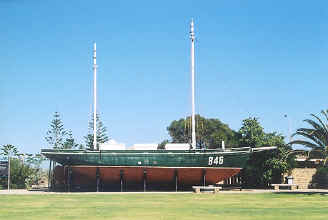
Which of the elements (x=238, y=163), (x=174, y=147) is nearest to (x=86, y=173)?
(x=174, y=147)

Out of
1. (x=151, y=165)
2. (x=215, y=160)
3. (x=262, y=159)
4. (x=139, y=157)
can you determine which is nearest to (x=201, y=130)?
(x=262, y=159)

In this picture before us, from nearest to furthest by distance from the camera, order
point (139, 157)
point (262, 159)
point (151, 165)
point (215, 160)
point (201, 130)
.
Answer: point (139, 157)
point (151, 165)
point (215, 160)
point (262, 159)
point (201, 130)

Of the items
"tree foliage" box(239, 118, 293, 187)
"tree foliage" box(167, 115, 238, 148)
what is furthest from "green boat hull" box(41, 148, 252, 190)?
"tree foliage" box(167, 115, 238, 148)

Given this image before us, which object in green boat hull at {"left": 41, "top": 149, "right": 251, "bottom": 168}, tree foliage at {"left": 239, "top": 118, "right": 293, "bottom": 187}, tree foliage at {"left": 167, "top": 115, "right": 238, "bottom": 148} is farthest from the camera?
tree foliage at {"left": 167, "top": 115, "right": 238, "bottom": 148}

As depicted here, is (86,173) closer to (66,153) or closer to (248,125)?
(66,153)

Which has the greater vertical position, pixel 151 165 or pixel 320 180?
pixel 151 165

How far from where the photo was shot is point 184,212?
19.6 m

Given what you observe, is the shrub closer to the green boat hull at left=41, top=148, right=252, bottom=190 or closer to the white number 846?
the green boat hull at left=41, top=148, right=252, bottom=190

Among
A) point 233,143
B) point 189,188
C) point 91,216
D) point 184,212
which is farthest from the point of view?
point 233,143

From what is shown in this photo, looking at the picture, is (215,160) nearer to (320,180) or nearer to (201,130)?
(320,180)

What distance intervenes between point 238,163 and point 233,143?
701 centimetres

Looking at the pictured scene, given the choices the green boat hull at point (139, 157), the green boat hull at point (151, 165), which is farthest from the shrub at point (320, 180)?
the green boat hull at point (139, 157)

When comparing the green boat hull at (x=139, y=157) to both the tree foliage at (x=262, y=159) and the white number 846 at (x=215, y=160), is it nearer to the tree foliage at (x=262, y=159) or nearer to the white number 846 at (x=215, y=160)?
the white number 846 at (x=215, y=160)

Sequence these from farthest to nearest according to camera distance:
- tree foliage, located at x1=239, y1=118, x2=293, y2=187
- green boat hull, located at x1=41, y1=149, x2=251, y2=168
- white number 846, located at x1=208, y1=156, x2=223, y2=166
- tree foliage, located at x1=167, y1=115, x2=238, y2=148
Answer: tree foliage, located at x1=167, y1=115, x2=238, y2=148
tree foliage, located at x1=239, y1=118, x2=293, y2=187
white number 846, located at x1=208, y1=156, x2=223, y2=166
green boat hull, located at x1=41, y1=149, x2=251, y2=168
